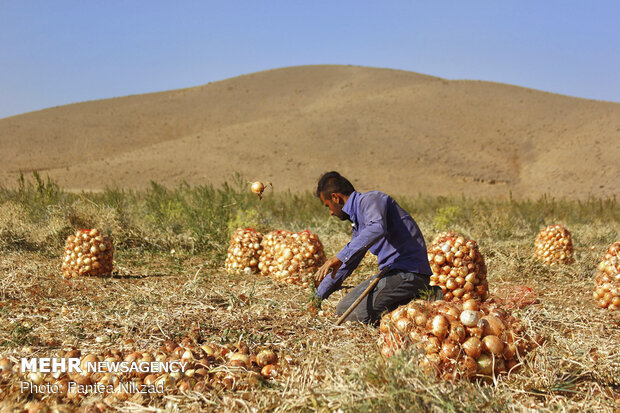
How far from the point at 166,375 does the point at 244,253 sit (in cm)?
405

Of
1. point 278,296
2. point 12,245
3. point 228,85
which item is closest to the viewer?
point 278,296

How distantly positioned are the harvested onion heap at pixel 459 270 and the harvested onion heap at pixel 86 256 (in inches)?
158

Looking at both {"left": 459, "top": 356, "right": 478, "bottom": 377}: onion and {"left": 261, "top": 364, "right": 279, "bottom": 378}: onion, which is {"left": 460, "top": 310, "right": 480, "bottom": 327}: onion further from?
{"left": 261, "top": 364, "right": 279, "bottom": 378}: onion

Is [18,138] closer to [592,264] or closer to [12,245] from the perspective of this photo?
[12,245]

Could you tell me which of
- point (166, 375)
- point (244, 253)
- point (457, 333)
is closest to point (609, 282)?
point (457, 333)

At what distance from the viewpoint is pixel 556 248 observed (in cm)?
753

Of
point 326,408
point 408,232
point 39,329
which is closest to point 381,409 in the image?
point 326,408

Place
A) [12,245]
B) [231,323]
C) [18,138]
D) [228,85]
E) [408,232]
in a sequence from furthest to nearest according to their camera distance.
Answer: [228,85] → [18,138] → [12,245] → [408,232] → [231,323]

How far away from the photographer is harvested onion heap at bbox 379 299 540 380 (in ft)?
9.20

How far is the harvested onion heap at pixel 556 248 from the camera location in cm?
750

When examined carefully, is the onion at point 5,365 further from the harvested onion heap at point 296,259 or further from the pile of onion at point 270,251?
the pile of onion at point 270,251

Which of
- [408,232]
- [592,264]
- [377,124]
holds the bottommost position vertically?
[592,264]

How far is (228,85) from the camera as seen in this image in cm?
6225

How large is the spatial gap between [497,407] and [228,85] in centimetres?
6274
